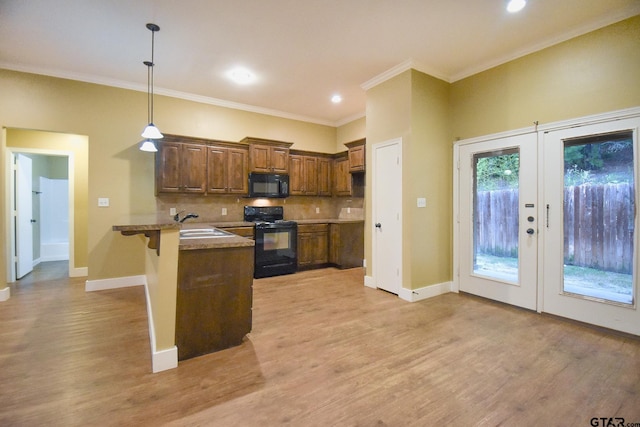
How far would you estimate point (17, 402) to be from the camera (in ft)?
5.81

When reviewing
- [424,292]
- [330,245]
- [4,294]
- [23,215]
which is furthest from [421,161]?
[23,215]

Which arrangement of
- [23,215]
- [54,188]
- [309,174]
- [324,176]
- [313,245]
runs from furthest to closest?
[54,188] < [324,176] < [309,174] < [313,245] < [23,215]

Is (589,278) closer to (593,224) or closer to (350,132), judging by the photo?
(593,224)

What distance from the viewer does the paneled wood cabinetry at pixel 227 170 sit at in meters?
4.80

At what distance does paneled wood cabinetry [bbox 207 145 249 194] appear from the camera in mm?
4797

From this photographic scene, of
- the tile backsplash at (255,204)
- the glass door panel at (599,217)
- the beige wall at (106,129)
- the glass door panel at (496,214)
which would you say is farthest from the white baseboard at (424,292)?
the beige wall at (106,129)

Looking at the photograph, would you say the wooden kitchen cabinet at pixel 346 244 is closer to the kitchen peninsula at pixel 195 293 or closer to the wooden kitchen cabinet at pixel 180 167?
the wooden kitchen cabinet at pixel 180 167

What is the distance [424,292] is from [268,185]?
322cm

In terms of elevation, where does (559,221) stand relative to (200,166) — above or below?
below

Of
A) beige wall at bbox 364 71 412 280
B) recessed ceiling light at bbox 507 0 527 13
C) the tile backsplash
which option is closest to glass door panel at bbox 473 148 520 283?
beige wall at bbox 364 71 412 280

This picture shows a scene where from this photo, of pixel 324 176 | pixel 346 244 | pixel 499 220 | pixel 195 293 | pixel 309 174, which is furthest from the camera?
pixel 324 176

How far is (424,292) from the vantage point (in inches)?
150

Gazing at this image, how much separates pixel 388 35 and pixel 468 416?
11.3 ft

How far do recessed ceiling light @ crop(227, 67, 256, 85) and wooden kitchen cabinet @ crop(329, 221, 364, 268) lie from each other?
288 centimetres
